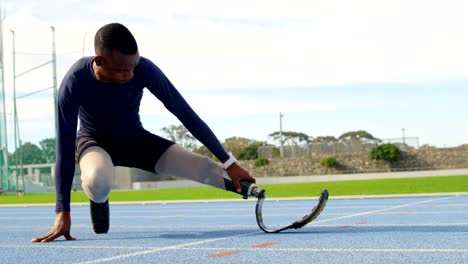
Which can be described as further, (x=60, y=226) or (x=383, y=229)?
(x=383, y=229)

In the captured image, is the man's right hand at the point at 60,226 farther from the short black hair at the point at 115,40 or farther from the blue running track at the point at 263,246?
the short black hair at the point at 115,40

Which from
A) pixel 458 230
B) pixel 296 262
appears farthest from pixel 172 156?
pixel 458 230

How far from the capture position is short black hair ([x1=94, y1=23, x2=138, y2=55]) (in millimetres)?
4711

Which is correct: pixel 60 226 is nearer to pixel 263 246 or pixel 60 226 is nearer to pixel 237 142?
pixel 263 246

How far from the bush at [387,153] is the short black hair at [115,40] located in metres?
54.8

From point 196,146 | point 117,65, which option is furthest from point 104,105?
point 196,146

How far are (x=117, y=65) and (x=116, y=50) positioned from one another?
16 cm

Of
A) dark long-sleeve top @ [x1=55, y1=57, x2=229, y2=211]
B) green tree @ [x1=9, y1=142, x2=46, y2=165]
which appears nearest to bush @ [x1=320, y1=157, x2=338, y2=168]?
green tree @ [x1=9, y1=142, x2=46, y2=165]

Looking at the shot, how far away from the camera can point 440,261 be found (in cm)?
395

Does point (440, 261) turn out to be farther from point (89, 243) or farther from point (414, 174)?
point (414, 174)

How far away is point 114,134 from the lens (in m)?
5.88

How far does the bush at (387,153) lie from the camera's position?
2272 inches

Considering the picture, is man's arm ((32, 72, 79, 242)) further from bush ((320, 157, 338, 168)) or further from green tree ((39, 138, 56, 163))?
bush ((320, 157, 338, 168))

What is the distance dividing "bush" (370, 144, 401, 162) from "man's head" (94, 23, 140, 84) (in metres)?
54.7
